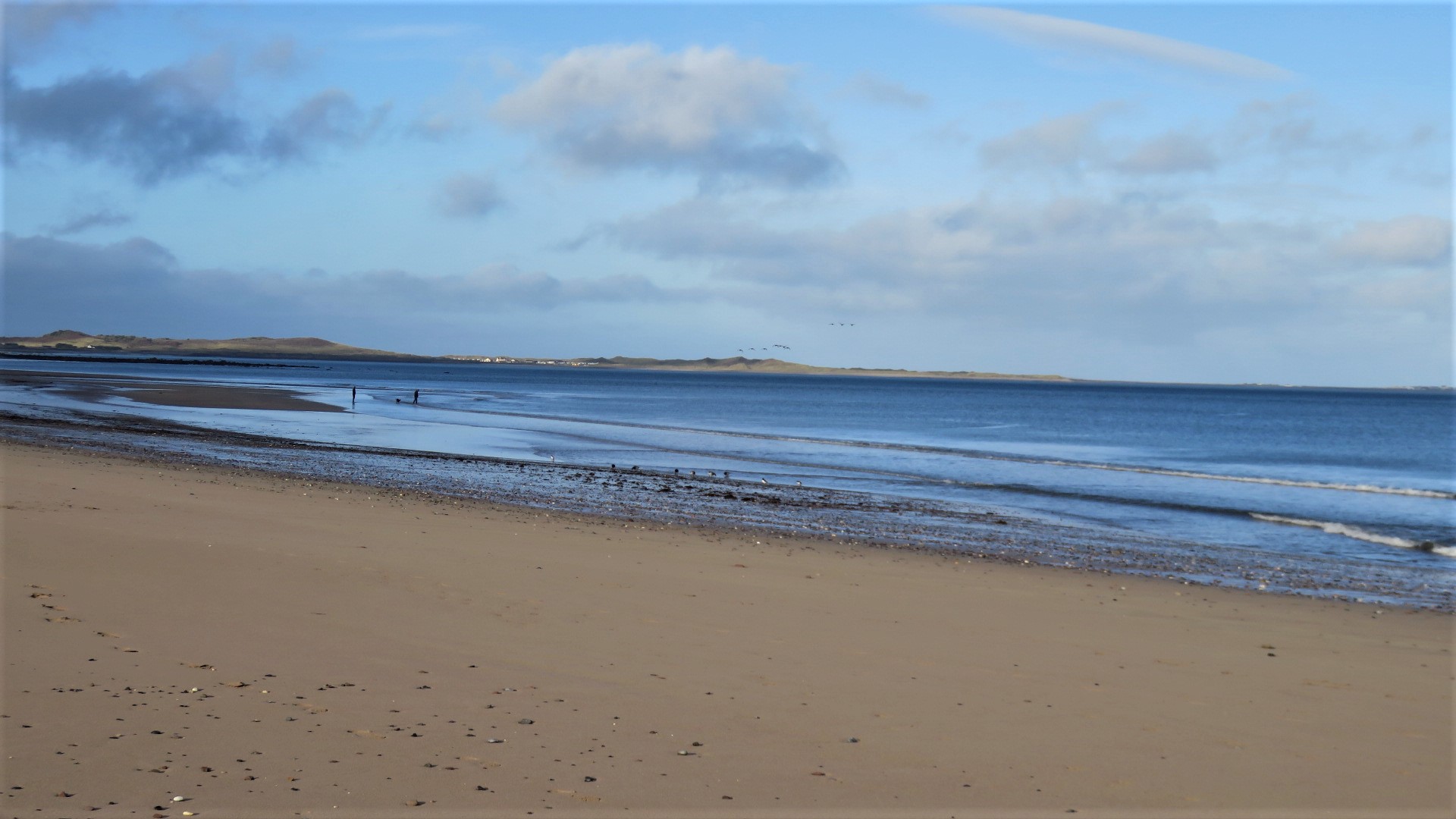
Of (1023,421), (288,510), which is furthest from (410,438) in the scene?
(1023,421)

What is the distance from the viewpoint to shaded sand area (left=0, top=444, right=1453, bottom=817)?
537cm

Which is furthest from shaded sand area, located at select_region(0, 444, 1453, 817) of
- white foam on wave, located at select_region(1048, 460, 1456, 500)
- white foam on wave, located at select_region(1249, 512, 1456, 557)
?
white foam on wave, located at select_region(1048, 460, 1456, 500)

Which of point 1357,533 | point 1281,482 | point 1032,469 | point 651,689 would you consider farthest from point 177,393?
point 651,689

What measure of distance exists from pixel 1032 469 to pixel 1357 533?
1362 cm

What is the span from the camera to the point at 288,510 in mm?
15148

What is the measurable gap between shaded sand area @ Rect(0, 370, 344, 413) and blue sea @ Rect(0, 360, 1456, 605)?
8.45 feet

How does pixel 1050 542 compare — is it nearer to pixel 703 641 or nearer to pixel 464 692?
pixel 703 641

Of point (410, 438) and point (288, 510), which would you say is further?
point (410, 438)

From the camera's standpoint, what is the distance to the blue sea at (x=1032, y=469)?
18188 mm

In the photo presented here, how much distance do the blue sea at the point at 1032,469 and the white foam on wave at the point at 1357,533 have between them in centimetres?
11

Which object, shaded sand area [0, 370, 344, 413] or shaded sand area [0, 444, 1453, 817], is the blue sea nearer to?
shaded sand area [0, 370, 344, 413]

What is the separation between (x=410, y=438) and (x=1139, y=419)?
74.6 metres

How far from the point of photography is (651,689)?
279 inches

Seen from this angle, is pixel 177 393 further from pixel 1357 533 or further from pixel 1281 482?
pixel 1357 533
